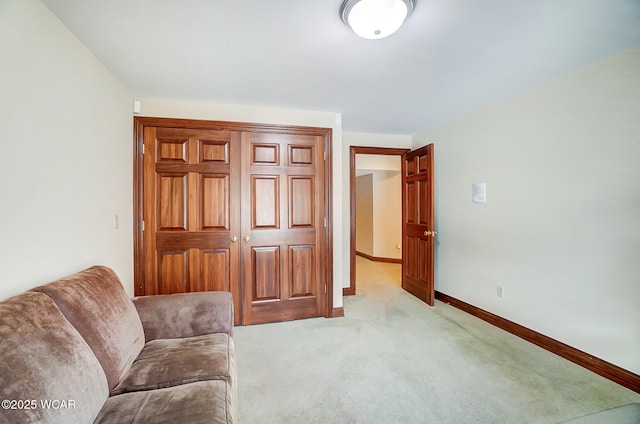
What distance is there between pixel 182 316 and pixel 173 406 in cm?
79

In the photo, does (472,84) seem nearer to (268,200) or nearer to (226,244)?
(268,200)

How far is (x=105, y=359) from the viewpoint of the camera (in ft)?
3.93

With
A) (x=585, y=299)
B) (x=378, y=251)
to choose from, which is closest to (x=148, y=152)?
(x=585, y=299)

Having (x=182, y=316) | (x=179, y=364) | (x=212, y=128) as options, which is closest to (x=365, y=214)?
(x=212, y=128)

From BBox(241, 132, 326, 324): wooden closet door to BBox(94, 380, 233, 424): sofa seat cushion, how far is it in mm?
1695

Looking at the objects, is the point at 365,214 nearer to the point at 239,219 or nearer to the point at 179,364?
the point at 239,219

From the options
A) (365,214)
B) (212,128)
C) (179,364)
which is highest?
(212,128)

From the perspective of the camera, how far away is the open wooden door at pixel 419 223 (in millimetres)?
3357

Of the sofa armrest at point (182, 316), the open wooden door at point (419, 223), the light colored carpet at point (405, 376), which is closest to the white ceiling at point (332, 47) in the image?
the open wooden door at point (419, 223)

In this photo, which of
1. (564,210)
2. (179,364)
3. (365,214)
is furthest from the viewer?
(365,214)

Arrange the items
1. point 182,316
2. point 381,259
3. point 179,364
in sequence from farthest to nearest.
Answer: point 381,259, point 182,316, point 179,364

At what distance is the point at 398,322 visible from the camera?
2.89 metres

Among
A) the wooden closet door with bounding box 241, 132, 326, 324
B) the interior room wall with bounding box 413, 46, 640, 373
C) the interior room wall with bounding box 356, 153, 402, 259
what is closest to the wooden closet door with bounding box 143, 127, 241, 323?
the wooden closet door with bounding box 241, 132, 326, 324

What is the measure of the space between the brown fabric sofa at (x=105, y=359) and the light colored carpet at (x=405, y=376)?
1.80 ft
